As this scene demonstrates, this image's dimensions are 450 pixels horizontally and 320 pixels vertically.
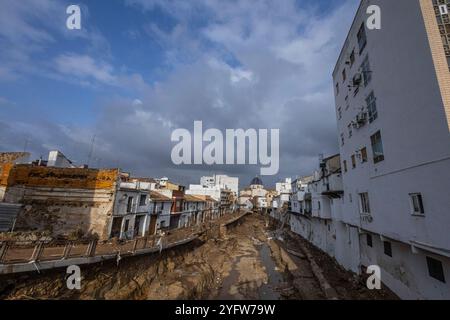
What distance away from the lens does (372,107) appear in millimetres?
13664

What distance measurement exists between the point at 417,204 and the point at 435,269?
3197 mm

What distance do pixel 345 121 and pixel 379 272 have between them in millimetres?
12427

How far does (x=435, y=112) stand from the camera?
8242mm

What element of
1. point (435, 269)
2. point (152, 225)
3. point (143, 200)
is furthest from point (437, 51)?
point (152, 225)

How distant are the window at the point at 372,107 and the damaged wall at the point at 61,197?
23116 millimetres

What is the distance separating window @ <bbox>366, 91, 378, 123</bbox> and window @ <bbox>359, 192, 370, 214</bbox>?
17.7ft

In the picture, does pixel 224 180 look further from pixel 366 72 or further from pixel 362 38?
pixel 366 72

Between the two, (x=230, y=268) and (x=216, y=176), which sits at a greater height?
(x=216, y=176)

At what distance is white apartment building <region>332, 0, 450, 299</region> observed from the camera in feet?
27.1

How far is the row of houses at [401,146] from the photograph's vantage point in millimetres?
8320

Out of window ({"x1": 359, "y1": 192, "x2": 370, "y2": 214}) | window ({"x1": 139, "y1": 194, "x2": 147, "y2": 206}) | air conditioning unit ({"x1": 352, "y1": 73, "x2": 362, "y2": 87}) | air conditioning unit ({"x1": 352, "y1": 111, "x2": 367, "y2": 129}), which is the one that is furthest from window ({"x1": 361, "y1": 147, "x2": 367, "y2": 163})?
window ({"x1": 139, "y1": 194, "x2": 147, "y2": 206})

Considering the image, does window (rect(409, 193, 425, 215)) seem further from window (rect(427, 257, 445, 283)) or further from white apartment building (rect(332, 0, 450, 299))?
window (rect(427, 257, 445, 283))

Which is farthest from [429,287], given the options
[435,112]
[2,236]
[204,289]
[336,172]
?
[2,236]
